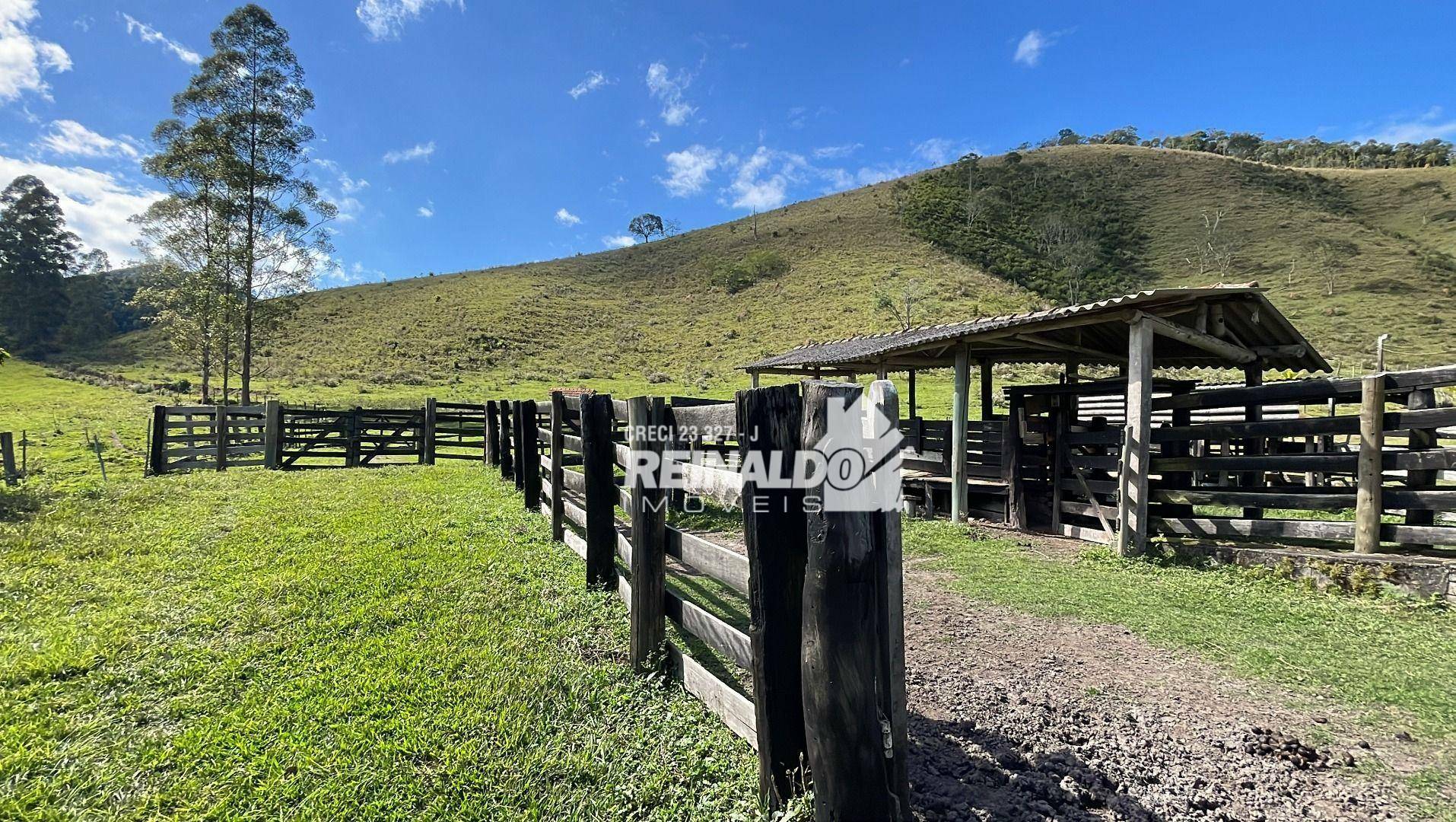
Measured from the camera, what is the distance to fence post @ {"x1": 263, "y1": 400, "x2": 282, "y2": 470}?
12.8 metres

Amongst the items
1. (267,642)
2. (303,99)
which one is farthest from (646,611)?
(303,99)

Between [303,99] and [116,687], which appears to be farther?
[303,99]

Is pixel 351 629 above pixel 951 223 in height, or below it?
below

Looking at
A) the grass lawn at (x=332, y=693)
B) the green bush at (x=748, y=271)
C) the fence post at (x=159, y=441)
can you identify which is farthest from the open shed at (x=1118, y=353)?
the green bush at (x=748, y=271)

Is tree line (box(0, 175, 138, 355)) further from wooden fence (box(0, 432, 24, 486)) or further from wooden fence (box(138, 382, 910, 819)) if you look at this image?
wooden fence (box(138, 382, 910, 819))

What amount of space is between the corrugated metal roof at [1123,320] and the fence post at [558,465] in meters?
5.40

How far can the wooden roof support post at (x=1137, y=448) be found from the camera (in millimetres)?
6566

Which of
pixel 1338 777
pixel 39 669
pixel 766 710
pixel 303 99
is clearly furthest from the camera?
pixel 303 99

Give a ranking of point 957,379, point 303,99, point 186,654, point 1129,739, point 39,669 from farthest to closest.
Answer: point 303,99 → point 957,379 → point 186,654 → point 39,669 → point 1129,739

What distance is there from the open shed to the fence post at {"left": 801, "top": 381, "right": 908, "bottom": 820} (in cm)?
558

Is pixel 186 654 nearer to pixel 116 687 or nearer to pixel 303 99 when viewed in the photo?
pixel 116 687

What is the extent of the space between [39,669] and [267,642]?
1.03m

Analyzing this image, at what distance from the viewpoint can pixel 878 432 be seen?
1972 millimetres

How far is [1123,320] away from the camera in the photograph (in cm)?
688
